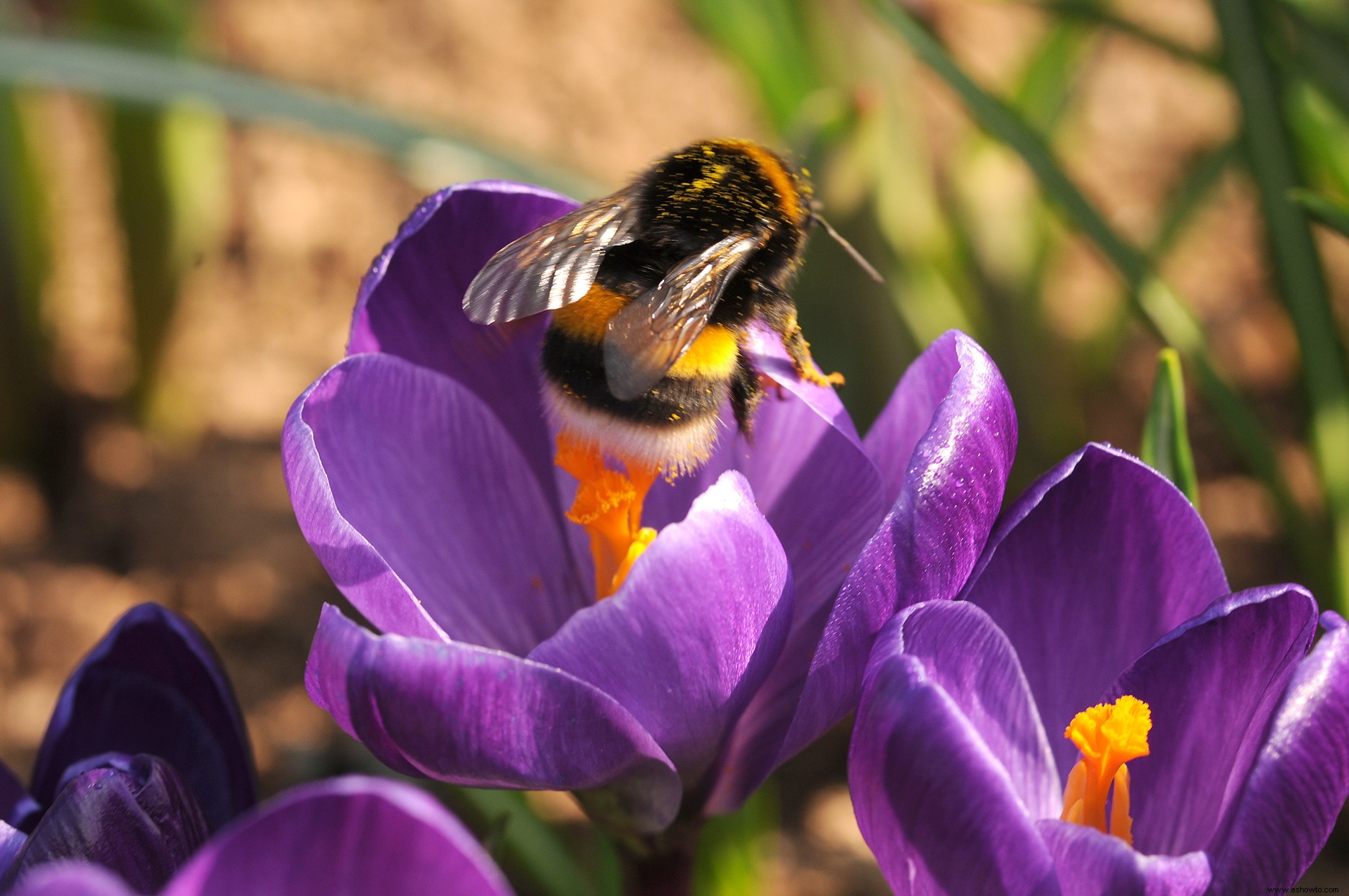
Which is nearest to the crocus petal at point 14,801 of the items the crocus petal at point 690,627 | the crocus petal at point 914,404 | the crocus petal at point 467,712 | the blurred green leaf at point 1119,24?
the crocus petal at point 467,712

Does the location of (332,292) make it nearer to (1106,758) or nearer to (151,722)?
(151,722)

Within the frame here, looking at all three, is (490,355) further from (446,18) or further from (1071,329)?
(446,18)

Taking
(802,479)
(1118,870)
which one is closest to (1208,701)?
(1118,870)

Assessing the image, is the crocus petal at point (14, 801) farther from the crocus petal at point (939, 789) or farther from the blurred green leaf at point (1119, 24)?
the blurred green leaf at point (1119, 24)

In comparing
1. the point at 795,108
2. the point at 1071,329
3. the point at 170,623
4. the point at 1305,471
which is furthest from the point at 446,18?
the point at 170,623

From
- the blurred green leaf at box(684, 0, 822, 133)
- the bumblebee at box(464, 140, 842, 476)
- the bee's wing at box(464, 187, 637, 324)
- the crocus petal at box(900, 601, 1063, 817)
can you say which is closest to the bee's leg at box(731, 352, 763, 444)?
the bumblebee at box(464, 140, 842, 476)
